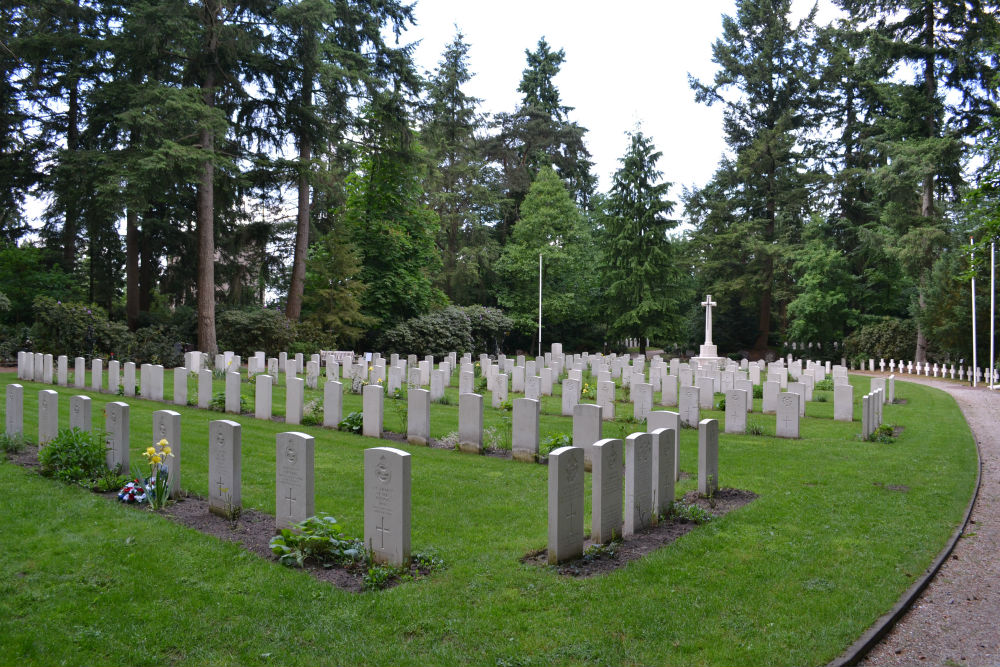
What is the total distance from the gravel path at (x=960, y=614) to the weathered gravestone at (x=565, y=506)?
7.51 feet

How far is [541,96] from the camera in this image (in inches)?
2069

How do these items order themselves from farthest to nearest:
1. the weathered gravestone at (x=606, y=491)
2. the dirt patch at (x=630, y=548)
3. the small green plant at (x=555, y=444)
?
the small green plant at (x=555, y=444), the weathered gravestone at (x=606, y=491), the dirt patch at (x=630, y=548)

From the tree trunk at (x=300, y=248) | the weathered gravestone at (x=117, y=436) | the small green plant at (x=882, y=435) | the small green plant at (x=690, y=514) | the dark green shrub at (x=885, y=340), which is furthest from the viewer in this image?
the dark green shrub at (x=885, y=340)

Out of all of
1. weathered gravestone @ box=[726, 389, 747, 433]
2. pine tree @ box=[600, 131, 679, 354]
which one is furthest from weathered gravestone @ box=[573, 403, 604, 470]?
pine tree @ box=[600, 131, 679, 354]

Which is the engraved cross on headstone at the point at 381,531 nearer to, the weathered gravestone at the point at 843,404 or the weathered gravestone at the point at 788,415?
the weathered gravestone at the point at 788,415

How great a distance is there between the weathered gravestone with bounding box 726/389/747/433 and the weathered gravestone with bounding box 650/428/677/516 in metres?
6.56

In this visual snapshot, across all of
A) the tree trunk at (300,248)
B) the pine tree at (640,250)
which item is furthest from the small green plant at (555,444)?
the pine tree at (640,250)

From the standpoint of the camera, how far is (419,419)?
11648mm

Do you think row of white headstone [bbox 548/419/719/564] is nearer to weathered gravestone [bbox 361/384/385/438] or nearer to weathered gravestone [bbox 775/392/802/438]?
weathered gravestone [bbox 361/384/385/438]

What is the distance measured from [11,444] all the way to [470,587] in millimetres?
8189

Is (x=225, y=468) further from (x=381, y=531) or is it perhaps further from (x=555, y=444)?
(x=555, y=444)

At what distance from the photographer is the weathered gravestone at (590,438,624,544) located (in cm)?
623

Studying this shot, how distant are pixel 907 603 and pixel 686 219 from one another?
44511 mm

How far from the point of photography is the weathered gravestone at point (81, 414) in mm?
8992
